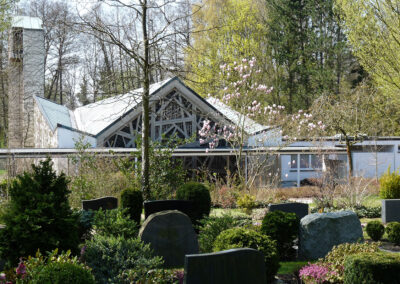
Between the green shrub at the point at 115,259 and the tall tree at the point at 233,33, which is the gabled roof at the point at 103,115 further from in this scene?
the green shrub at the point at 115,259

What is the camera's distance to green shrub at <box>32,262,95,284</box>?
189 inches

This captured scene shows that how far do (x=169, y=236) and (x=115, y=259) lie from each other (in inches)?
87.4

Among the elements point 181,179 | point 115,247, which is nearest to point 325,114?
point 181,179

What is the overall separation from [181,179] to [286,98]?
2648 centimetres

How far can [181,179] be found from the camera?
48.3 ft

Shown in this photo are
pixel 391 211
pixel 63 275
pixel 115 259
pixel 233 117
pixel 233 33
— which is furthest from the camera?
pixel 233 33

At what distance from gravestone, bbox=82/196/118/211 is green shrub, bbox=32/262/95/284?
626cm

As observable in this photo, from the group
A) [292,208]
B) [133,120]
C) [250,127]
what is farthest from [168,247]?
[133,120]

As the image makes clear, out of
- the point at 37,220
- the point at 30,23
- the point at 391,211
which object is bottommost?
the point at 391,211

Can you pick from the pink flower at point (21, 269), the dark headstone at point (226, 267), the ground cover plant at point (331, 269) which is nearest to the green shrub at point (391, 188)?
the ground cover plant at point (331, 269)

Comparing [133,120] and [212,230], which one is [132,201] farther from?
[133,120]

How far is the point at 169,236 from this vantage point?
8.45 metres

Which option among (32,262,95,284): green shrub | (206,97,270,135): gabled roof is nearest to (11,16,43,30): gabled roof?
(206,97,270,135): gabled roof

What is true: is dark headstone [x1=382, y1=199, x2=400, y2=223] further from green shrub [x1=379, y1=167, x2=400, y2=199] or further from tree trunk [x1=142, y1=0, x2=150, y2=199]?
tree trunk [x1=142, y1=0, x2=150, y2=199]
